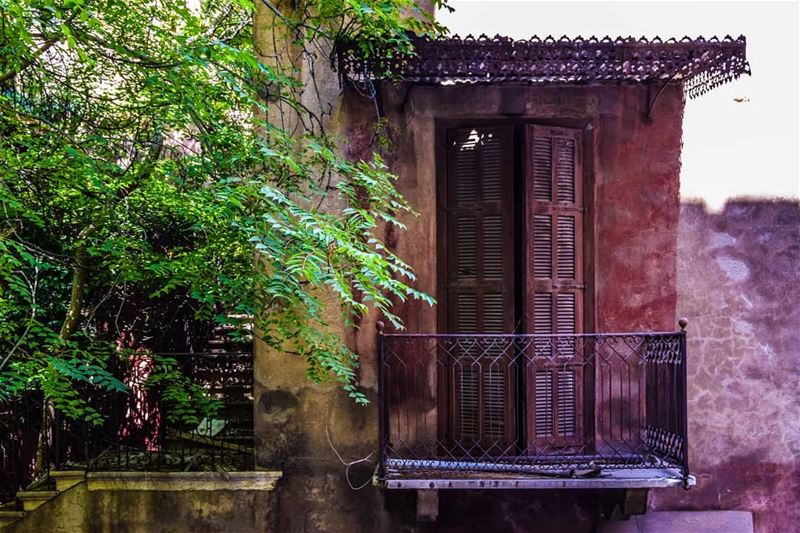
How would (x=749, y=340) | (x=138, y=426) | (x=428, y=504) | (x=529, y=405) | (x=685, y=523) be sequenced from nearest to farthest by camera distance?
(x=428, y=504)
(x=529, y=405)
(x=685, y=523)
(x=749, y=340)
(x=138, y=426)

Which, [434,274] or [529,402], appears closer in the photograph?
[529,402]

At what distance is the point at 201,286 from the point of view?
6203mm

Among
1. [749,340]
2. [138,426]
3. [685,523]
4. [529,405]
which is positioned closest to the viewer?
[529,405]

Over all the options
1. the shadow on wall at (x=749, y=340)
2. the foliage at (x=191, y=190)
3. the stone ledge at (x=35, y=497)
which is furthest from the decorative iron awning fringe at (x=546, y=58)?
the stone ledge at (x=35, y=497)

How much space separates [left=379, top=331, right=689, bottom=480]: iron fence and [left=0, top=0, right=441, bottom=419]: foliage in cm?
80

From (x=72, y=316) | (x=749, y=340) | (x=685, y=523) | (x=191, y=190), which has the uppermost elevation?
(x=191, y=190)

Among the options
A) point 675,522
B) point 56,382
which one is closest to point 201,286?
point 56,382

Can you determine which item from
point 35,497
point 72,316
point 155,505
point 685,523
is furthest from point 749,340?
point 35,497

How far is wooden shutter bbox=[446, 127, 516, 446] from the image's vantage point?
687 cm

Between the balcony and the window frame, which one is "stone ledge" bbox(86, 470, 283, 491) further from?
the window frame

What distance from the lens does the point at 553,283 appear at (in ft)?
22.7

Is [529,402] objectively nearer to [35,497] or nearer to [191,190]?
[191,190]

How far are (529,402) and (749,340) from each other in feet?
8.18

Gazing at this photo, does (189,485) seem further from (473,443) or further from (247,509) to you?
(473,443)
